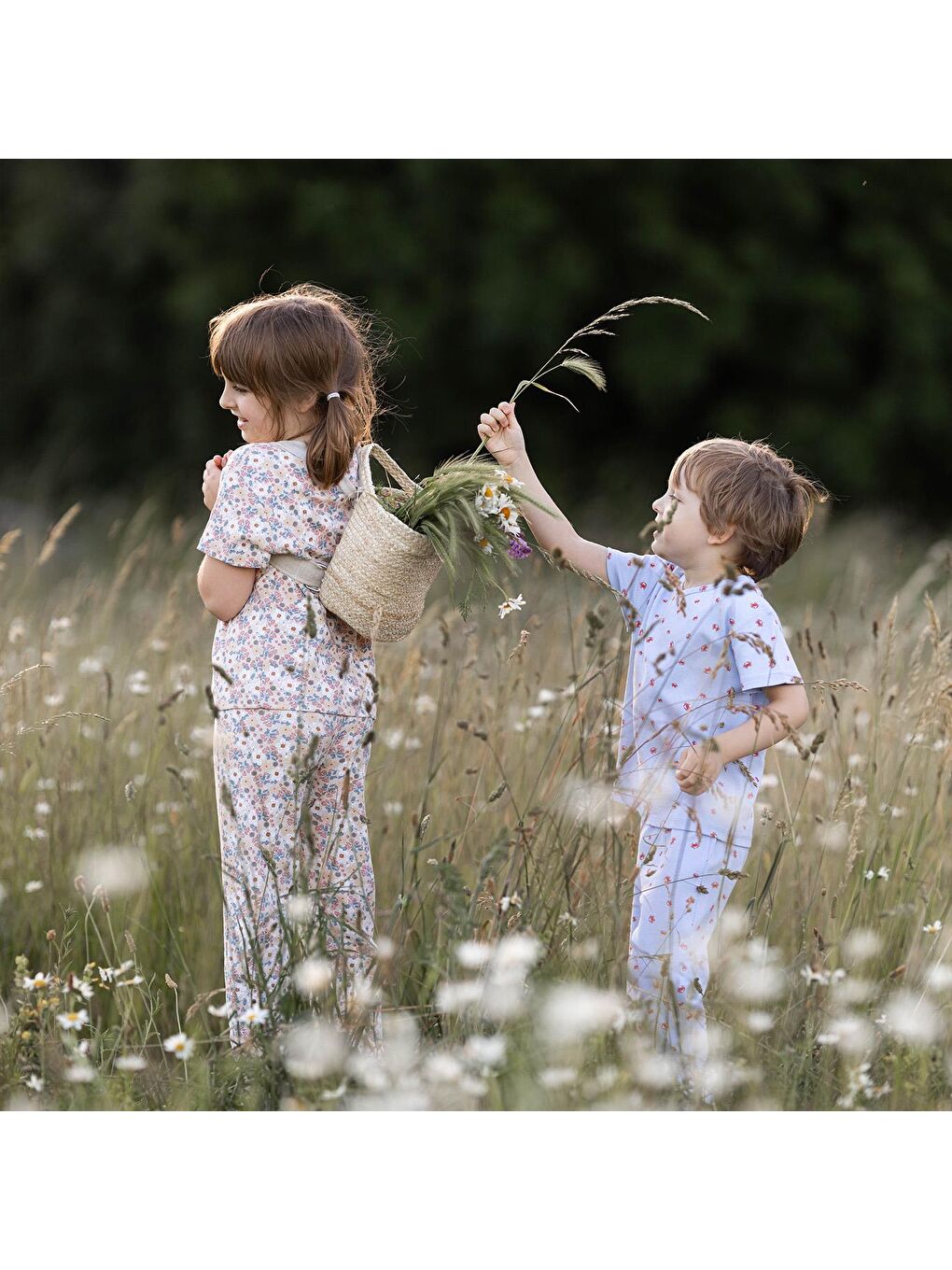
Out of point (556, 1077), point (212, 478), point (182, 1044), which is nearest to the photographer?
point (556, 1077)

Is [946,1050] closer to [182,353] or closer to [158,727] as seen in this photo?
[158,727]

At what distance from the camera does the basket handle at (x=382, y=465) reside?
2.80m

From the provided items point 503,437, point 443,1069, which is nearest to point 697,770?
point 443,1069

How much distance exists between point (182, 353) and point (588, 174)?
435 centimetres

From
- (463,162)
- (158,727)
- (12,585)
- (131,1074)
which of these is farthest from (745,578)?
(463,162)

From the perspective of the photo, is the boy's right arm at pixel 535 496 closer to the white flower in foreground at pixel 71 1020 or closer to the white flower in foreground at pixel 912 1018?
the white flower in foreground at pixel 912 1018

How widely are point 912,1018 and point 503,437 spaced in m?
1.43

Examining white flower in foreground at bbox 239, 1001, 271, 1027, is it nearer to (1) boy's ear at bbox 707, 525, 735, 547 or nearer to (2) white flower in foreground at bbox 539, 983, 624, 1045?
(2) white flower in foreground at bbox 539, 983, 624, 1045

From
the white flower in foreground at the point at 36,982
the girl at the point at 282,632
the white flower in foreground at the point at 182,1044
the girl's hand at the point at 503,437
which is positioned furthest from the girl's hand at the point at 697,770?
the white flower in foreground at the point at 36,982

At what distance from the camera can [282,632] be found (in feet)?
9.07

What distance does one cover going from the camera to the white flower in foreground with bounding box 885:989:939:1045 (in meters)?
2.80

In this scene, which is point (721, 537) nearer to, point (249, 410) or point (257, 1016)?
point (249, 410)

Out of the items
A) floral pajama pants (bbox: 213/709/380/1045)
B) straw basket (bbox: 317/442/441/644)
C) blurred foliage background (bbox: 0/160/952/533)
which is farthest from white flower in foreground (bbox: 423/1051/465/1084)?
blurred foliage background (bbox: 0/160/952/533)

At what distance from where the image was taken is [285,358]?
9.18 feet
